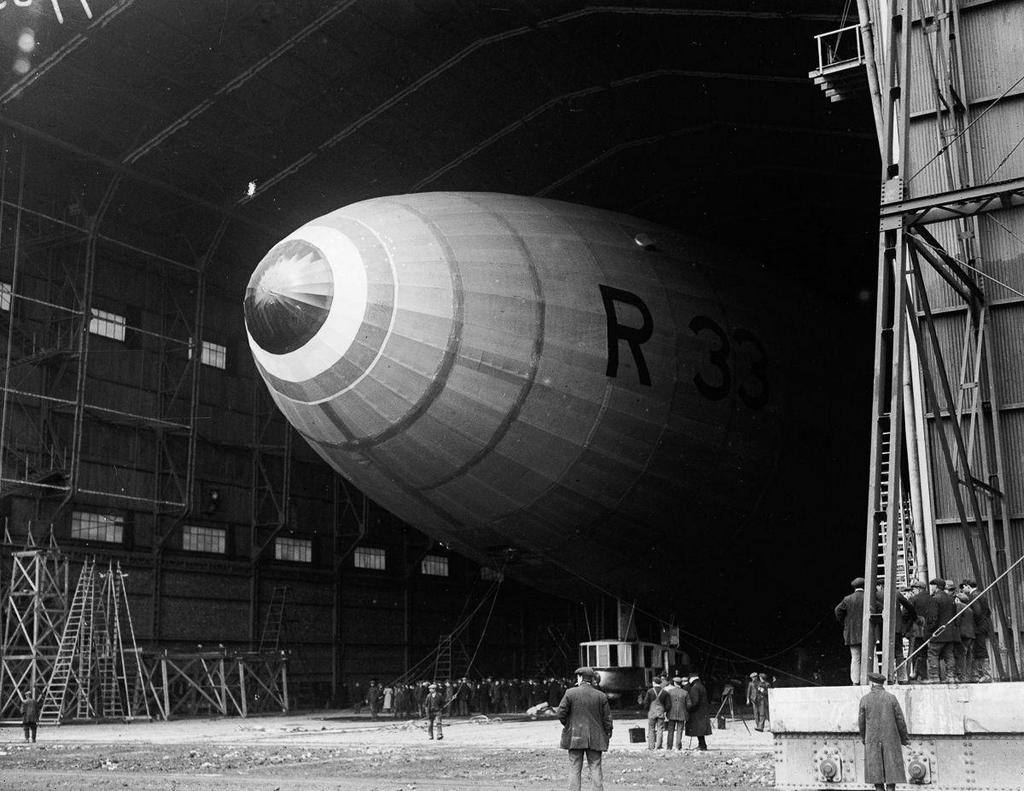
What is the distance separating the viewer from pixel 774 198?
33.3 metres

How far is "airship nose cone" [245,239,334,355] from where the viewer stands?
1938 centimetres

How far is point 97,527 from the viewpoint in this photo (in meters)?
33.4

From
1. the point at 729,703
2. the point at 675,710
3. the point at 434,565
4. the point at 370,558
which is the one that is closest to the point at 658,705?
the point at 675,710

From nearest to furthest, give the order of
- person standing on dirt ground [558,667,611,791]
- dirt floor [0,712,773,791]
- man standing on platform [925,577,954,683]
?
1. person standing on dirt ground [558,667,611,791]
2. dirt floor [0,712,773,791]
3. man standing on platform [925,577,954,683]

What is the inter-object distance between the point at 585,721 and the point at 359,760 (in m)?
6.96

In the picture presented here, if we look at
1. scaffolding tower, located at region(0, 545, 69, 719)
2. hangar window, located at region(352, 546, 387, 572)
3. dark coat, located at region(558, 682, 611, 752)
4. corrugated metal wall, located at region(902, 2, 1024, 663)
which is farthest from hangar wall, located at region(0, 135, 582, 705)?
dark coat, located at region(558, 682, 611, 752)

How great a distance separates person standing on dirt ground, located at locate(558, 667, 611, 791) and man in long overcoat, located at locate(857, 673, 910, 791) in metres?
2.41

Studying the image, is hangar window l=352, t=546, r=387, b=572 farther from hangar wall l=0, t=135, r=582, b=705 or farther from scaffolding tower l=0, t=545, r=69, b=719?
scaffolding tower l=0, t=545, r=69, b=719

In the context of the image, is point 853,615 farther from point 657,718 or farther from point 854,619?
point 657,718

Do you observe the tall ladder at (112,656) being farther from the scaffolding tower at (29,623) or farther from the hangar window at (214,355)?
the hangar window at (214,355)

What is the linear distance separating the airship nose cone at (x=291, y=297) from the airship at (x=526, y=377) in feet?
0.12

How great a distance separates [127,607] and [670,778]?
22.7 m

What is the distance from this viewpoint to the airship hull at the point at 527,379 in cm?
1959

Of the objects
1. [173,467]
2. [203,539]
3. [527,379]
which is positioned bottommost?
[203,539]
